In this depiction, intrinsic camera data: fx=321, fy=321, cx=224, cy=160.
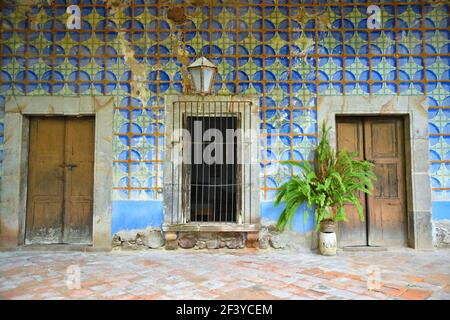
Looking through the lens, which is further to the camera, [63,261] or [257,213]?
[257,213]

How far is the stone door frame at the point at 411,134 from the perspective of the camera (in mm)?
4590

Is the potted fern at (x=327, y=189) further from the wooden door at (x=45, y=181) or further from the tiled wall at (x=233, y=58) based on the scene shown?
the wooden door at (x=45, y=181)

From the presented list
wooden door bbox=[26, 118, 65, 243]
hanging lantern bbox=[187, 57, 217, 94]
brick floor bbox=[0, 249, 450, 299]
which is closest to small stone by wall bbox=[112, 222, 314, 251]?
brick floor bbox=[0, 249, 450, 299]

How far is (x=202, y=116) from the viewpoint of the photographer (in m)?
4.86

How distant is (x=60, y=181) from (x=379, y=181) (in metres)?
4.80

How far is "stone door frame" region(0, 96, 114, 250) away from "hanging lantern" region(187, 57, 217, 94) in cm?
136

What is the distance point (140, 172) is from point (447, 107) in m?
4.61

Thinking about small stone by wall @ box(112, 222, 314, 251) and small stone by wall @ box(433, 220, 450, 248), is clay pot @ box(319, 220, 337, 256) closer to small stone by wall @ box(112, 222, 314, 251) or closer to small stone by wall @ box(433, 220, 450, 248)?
small stone by wall @ box(112, 222, 314, 251)

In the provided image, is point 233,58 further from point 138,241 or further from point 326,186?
point 138,241

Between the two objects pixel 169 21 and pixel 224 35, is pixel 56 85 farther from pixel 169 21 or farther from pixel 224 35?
pixel 224 35

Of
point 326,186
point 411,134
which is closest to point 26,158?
point 326,186

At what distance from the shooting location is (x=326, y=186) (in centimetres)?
414

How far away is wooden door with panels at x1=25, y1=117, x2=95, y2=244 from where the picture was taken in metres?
4.79

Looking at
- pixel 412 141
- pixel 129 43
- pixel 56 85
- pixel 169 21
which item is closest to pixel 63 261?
pixel 56 85
